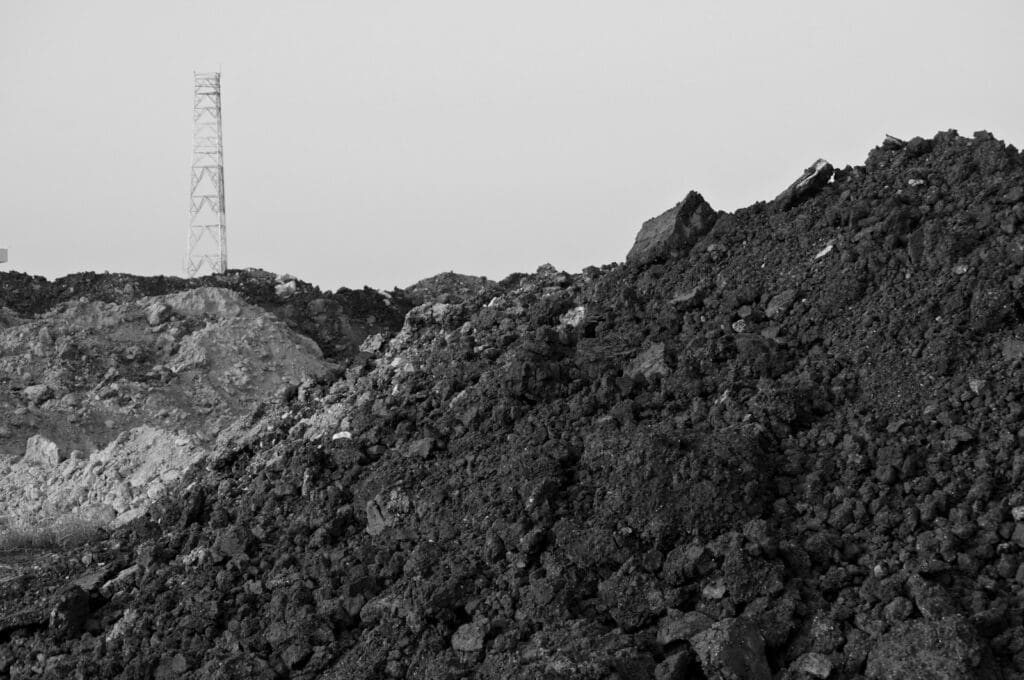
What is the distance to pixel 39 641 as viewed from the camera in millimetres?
10016

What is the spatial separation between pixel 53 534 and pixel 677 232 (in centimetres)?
755

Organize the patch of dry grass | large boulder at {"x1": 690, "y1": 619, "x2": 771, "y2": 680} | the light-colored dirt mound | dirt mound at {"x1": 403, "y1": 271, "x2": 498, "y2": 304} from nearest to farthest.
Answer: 1. large boulder at {"x1": 690, "y1": 619, "x2": 771, "y2": 680}
2. the patch of dry grass
3. the light-colored dirt mound
4. dirt mound at {"x1": 403, "y1": 271, "x2": 498, "y2": 304}

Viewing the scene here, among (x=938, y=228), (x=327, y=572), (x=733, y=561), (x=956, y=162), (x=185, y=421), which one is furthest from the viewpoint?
(x=185, y=421)

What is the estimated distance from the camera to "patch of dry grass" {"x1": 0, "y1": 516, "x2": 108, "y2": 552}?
13.6 metres

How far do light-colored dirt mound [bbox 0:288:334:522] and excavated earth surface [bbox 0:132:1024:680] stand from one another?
10.9 ft

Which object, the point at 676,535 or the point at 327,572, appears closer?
the point at 676,535

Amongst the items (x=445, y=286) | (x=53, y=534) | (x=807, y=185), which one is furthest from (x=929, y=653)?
(x=445, y=286)

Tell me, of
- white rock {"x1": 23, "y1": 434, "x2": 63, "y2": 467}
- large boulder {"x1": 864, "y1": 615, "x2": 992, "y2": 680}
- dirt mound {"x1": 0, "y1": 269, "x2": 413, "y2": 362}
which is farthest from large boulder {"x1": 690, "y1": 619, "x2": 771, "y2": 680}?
dirt mound {"x1": 0, "y1": 269, "x2": 413, "y2": 362}

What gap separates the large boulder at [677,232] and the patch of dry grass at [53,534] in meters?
6.11

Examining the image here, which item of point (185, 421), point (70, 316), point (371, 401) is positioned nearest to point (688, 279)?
point (371, 401)

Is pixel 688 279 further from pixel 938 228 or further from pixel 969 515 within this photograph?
pixel 969 515

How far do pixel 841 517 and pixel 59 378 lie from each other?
13.7 meters

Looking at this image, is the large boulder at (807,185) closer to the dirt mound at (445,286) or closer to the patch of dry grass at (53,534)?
the patch of dry grass at (53,534)

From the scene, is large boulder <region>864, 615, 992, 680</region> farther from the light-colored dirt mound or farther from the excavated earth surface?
the light-colored dirt mound
